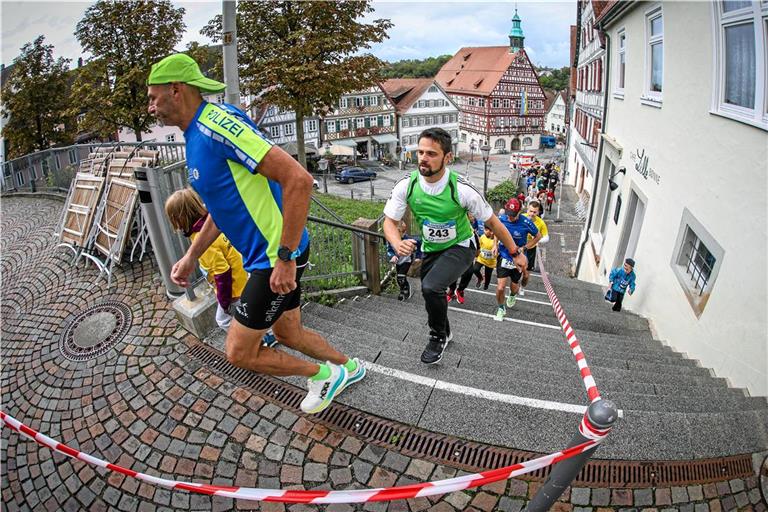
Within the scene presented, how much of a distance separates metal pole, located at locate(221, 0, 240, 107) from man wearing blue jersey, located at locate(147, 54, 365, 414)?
12.2 feet

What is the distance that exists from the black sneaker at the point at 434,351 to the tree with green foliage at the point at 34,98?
2524 centimetres

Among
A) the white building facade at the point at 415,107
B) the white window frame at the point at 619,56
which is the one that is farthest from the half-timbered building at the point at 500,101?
the white window frame at the point at 619,56

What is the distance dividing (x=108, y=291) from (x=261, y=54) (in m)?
18.7

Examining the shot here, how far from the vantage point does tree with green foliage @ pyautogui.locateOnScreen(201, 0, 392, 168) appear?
66.9 ft

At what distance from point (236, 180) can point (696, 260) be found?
6.16 m

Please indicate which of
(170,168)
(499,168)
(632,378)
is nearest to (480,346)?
(632,378)

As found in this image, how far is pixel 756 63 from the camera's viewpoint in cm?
468

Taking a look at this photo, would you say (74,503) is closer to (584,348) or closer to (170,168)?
(170,168)

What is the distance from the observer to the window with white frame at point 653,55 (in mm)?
8469

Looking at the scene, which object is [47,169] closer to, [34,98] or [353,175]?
[34,98]

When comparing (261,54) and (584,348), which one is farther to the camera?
(261,54)

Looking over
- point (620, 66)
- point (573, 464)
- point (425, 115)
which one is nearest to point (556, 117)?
point (425, 115)

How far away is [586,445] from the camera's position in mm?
1906

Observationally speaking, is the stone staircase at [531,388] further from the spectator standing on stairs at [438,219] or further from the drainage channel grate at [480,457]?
the spectator standing on stairs at [438,219]
